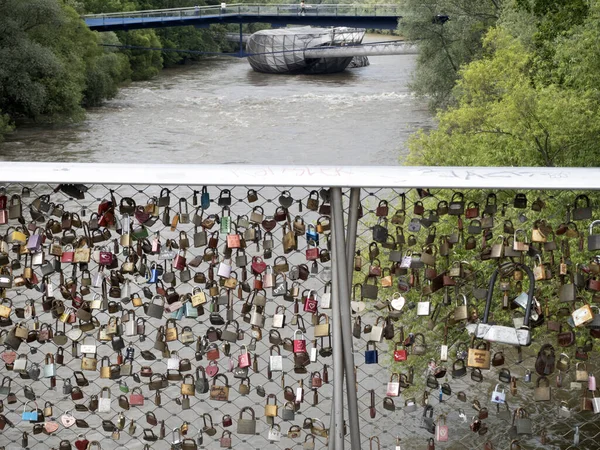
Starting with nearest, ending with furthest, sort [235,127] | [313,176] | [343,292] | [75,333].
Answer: [313,176], [343,292], [75,333], [235,127]

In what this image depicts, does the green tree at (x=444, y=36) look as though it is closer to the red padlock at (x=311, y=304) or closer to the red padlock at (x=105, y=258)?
the red padlock at (x=311, y=304)

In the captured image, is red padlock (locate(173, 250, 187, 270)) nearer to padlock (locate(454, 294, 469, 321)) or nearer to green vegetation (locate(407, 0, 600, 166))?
padlock (locate(454, 294, 469, 321))

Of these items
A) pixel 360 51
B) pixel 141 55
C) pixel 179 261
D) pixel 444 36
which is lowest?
pixel 360 51

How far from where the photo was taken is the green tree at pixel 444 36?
2305 cm

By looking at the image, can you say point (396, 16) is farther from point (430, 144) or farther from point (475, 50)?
point (430, 144)

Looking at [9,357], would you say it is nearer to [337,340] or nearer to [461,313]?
[337,340]

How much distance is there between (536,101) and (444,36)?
441 inches

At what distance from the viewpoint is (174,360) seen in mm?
2998

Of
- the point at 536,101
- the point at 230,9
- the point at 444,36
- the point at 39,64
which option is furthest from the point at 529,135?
the point at 230,9

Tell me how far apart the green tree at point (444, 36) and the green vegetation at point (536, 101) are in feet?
16.0

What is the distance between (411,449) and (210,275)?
556 centimetres

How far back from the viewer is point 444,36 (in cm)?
2395

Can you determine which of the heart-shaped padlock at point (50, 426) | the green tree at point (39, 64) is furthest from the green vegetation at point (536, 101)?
Result: the green tree at point (39, 64)

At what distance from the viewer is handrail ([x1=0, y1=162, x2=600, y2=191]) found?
2.33 metres
